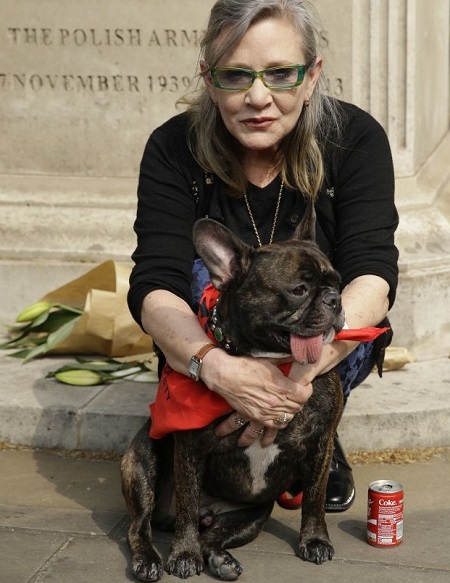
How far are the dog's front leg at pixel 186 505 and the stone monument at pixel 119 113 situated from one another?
2.10 meters

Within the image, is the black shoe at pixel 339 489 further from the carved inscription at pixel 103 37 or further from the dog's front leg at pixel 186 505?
the carved inscription at pixel 103 37

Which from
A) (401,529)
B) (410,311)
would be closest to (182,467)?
(401,529)

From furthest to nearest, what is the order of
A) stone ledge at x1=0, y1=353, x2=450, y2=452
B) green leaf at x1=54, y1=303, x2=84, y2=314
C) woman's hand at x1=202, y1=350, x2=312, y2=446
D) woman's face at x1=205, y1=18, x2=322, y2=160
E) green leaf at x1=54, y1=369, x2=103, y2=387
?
green leaf at x1=54, y1=303, x2=84, y2=314
green leaf at x1=54, y1=369, x2=103, y2=387
stone ledge at x1=0, y1=353, x2=450, y2=452
woman's face at x1=205, y1=18, x2=322, y2=160
woman's hand at x1=202, y1=350, x2=312, y2=446

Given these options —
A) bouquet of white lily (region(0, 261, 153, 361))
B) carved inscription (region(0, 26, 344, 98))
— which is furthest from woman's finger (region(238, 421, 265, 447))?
carved inscription (region(0, 26, 344, 98))

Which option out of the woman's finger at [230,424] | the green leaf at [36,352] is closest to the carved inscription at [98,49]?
the green leaf at [36,352]

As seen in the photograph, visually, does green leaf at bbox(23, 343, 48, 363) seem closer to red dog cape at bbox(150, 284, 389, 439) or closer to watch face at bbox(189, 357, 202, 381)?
red dog cape at bbox(150, 284, 389, 439)

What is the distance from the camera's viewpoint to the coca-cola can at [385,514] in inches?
145

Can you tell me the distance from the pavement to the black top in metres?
0.81

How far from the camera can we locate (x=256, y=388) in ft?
11.4

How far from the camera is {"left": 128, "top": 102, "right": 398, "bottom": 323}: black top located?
3.93 metres

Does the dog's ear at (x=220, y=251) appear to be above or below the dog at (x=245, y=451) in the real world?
above

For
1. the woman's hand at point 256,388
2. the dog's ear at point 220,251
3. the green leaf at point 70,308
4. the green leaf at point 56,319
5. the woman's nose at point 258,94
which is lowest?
the green leaf at point 56,319

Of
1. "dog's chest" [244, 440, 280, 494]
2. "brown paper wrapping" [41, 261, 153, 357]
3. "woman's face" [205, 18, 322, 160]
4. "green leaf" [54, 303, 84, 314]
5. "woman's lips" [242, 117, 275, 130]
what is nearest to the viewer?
"dog's chest" [244, 440, 280, 494]

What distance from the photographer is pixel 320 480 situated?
3.66 m
